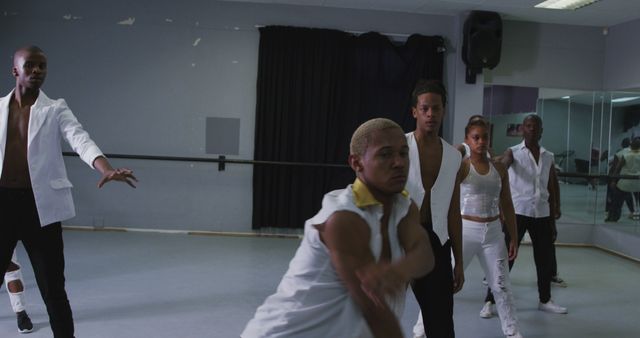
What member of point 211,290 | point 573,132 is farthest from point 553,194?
point 573,132

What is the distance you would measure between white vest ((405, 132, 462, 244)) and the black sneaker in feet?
8.00

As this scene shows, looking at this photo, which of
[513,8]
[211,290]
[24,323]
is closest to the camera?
[24,323]

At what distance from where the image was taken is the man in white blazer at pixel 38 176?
2832 millimetres

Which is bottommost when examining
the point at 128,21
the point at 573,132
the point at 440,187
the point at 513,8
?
the point at 440,187

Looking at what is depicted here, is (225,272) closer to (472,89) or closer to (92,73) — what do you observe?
(92,73)

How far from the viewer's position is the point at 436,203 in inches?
104

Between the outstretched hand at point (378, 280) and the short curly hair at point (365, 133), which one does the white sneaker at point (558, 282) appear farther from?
the outstretched hand at point (378, 280)

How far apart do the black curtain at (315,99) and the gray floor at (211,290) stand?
0.75m

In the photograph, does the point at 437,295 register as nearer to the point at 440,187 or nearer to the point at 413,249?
the point at 440,187

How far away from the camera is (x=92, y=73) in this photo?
7.09 meters

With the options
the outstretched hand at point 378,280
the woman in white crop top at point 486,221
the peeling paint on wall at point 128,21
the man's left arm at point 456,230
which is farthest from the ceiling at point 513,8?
the outstretched hand at point 378,280

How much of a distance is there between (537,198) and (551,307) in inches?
32.1

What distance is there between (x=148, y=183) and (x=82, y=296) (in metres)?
3.08

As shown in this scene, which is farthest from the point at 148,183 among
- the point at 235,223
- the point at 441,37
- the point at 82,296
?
the point at 441,37
